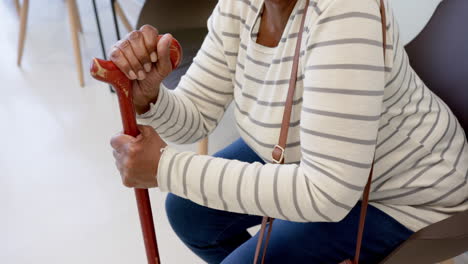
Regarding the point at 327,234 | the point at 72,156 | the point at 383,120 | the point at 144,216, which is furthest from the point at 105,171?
the point at 383,120

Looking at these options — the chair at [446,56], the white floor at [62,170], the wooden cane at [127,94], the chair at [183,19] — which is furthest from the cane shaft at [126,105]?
the chair at [183,19]

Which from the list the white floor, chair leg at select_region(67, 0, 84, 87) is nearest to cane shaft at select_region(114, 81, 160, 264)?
the white floor

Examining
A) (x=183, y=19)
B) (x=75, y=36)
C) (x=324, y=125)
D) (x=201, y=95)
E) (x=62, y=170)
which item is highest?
(x=324, y=125)

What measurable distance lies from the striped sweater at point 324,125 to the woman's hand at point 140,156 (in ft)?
0.05

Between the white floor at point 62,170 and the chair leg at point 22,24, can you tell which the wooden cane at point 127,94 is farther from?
the chair leg at point 22,24

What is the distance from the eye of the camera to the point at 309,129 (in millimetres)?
709

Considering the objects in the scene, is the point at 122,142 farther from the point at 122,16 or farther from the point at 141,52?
the point at 122,16

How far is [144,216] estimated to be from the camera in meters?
0.86

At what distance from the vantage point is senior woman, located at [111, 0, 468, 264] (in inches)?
26.8

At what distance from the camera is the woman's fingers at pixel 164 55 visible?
748 millimetres

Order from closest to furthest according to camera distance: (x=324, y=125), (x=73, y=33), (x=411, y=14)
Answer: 1. (x=324, y=125)
2. (x=411, y=14)
3. (x=73, y=33)

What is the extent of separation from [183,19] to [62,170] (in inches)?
29.8

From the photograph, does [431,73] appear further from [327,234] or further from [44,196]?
[44,196]

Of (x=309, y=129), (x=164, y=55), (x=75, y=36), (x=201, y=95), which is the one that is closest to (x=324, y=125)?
(x=309, y=129)
